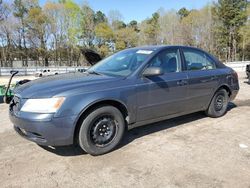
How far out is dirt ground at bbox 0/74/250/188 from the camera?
3293mm

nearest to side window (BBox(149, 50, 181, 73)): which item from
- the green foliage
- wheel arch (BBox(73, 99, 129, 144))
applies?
wheel arch (BBox(73, 99, 129, 144))

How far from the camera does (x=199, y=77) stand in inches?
208

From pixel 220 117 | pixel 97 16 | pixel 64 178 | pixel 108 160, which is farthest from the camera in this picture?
pixel 97 16

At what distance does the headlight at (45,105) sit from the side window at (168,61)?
5.63 feet

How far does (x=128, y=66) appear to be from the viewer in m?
4.62

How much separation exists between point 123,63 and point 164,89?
33.6 inches

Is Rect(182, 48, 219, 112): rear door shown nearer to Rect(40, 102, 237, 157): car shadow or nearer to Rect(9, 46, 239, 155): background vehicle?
Rect(9, 46, 239, 155): background vehicle

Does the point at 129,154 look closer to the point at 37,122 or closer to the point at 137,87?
the point at 137,87

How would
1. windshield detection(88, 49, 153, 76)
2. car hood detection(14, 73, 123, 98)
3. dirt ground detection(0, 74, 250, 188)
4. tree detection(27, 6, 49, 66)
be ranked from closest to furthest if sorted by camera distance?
1. dirt ground detection(0, 74, 250, 188)
2. car hood detection(14, 73, 123, 98)
3. windshield detection(88, 49, 153, 76)
4. tree detection(27, 6, 49, 66)

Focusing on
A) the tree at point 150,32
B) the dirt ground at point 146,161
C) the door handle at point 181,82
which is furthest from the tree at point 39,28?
the door handle at point 181,82

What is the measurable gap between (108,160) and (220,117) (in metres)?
3.25

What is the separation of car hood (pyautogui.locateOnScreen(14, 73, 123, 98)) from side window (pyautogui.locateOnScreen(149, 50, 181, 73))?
82cm

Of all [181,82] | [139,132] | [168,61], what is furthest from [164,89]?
[139,132]

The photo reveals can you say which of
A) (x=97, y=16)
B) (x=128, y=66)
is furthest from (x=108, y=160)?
(x=97, y=16)
